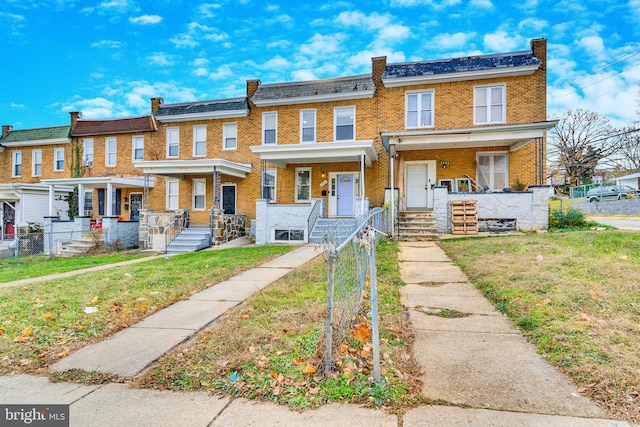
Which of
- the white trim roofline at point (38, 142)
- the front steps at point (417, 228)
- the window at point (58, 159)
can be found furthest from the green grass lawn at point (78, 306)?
the window at point (58, 159)

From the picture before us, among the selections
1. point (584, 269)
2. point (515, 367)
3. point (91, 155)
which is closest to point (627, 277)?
point (584, 269)

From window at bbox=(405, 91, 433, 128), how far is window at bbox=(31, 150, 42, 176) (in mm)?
23548

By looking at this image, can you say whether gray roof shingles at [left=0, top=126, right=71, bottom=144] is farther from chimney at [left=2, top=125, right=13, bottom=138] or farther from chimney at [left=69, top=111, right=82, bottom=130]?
chimney at [left=2, top=125, right=13, bottom=138]

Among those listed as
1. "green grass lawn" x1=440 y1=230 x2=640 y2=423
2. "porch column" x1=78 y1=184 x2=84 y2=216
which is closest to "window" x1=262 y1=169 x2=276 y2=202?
"porch column" x1=78 y1=184 x2=84 y2=216

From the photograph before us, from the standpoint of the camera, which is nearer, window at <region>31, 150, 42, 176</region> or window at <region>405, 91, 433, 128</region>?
window at <region>405, 91, 433, 128</region>

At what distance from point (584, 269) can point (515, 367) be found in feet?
13.0

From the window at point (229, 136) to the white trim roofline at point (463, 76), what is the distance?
27.3ft

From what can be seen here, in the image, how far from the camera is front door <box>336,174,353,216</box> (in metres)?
17.3

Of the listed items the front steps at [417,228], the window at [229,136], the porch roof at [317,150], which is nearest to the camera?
the front steps at [417,228]

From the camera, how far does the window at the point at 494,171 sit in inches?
619

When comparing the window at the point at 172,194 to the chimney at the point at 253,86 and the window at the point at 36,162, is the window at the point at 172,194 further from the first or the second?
the window at the point at 36,162

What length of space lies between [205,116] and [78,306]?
52.2 feet

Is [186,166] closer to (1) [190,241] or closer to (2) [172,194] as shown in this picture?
(1) [190,241]

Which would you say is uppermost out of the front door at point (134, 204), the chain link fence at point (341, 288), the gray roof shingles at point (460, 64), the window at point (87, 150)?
the gray roof shingles at point (460, 64)
